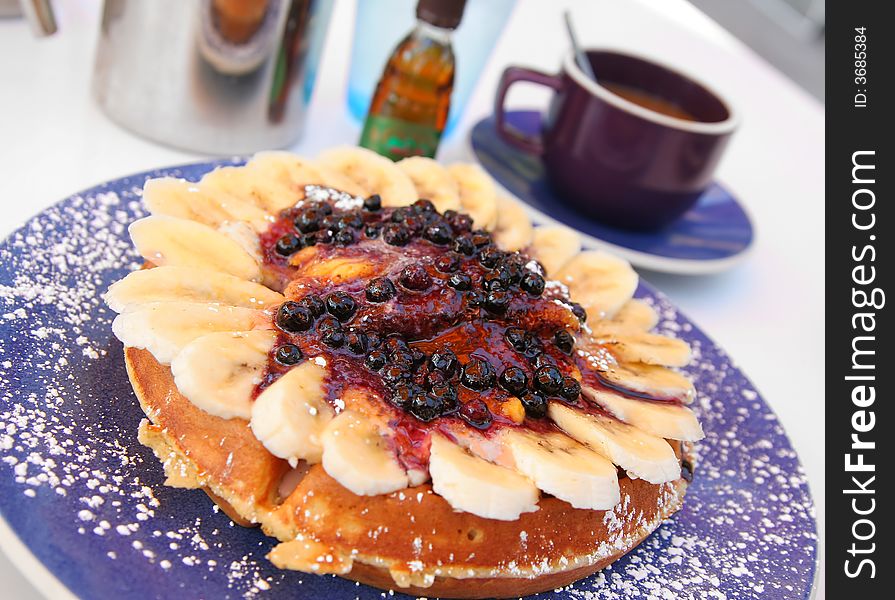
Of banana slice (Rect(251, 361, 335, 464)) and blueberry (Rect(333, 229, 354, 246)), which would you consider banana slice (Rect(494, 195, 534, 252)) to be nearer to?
blueberry (Rect(333, 229, 354, 246))

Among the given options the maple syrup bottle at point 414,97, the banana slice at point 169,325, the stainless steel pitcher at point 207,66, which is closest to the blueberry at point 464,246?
the banana slice at point 169,325

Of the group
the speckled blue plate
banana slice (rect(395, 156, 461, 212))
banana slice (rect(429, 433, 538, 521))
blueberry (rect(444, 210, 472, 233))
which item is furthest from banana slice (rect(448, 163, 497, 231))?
banana slice (rect(429, 433, 538, 521))

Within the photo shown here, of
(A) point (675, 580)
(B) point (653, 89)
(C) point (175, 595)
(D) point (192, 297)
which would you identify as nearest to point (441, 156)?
(B) point (653, 89)

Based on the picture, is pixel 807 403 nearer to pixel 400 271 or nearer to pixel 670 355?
pixel 670 355

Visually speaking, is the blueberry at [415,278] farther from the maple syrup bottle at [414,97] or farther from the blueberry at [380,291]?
the maple syrup bottle at [414,97]

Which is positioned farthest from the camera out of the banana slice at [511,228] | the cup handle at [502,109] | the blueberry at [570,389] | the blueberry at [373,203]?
the cup handle at [502,109]
